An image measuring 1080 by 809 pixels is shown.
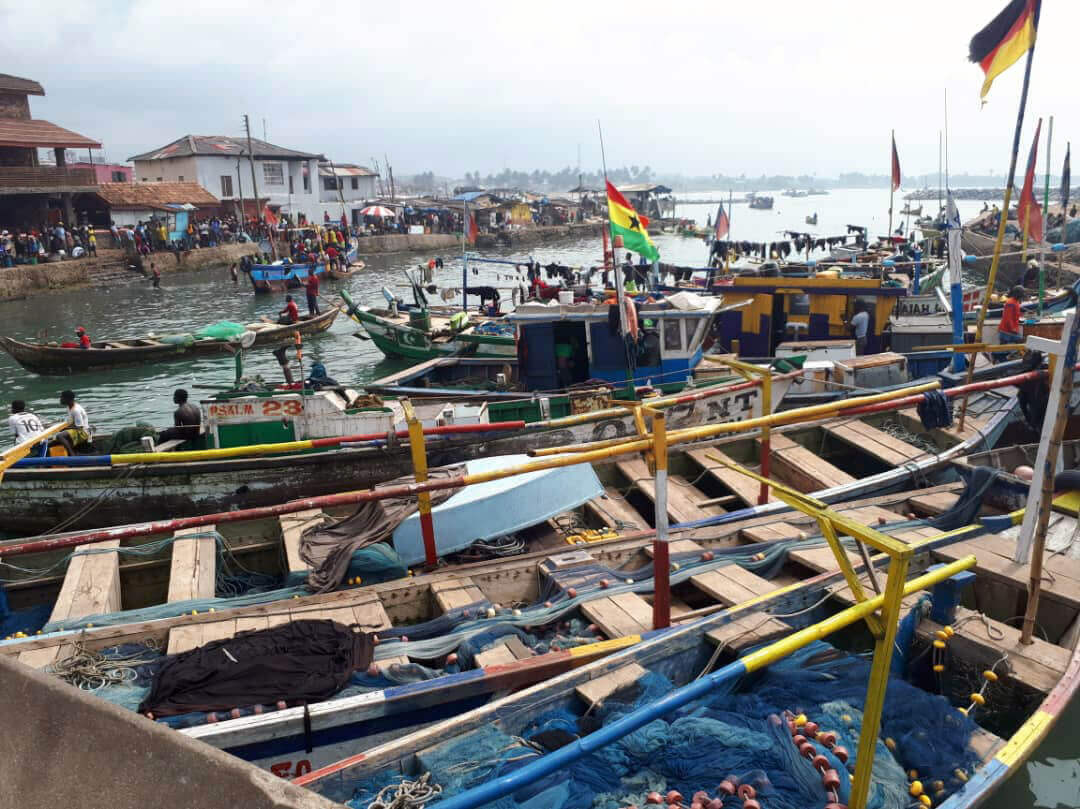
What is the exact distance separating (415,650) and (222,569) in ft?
12.0

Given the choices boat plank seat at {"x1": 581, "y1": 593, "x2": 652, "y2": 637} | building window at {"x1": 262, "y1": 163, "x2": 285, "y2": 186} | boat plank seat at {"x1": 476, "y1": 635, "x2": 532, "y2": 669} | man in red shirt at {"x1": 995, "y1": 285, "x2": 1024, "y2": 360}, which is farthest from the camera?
building window at {"x1": 262, "y1": 163, "x2": 285, "y2": 186}

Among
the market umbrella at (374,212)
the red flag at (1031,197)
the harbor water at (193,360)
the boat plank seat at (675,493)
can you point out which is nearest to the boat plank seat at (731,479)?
the boat plank seat at (675,493)

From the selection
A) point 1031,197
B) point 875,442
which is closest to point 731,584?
point 875,442

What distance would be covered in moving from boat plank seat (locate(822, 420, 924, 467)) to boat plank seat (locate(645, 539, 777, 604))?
4.20m

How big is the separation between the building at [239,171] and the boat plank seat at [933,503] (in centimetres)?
5673

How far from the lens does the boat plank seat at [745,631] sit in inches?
229

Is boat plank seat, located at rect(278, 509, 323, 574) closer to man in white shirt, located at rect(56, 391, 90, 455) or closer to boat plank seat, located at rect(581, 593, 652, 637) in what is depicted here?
boat plank seat, located at rect(581, 593, 652, 637)

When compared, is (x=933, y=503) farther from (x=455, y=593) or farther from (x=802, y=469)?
(x=455, y=593)

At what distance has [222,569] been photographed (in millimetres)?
8742

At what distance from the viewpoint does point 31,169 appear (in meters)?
43.0

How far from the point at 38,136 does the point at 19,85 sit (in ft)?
16.7

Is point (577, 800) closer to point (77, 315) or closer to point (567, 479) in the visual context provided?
point (567, 479)

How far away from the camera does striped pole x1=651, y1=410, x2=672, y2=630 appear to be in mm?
5770

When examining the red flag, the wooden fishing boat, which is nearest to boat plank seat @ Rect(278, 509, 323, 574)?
the wooden fishing boat
